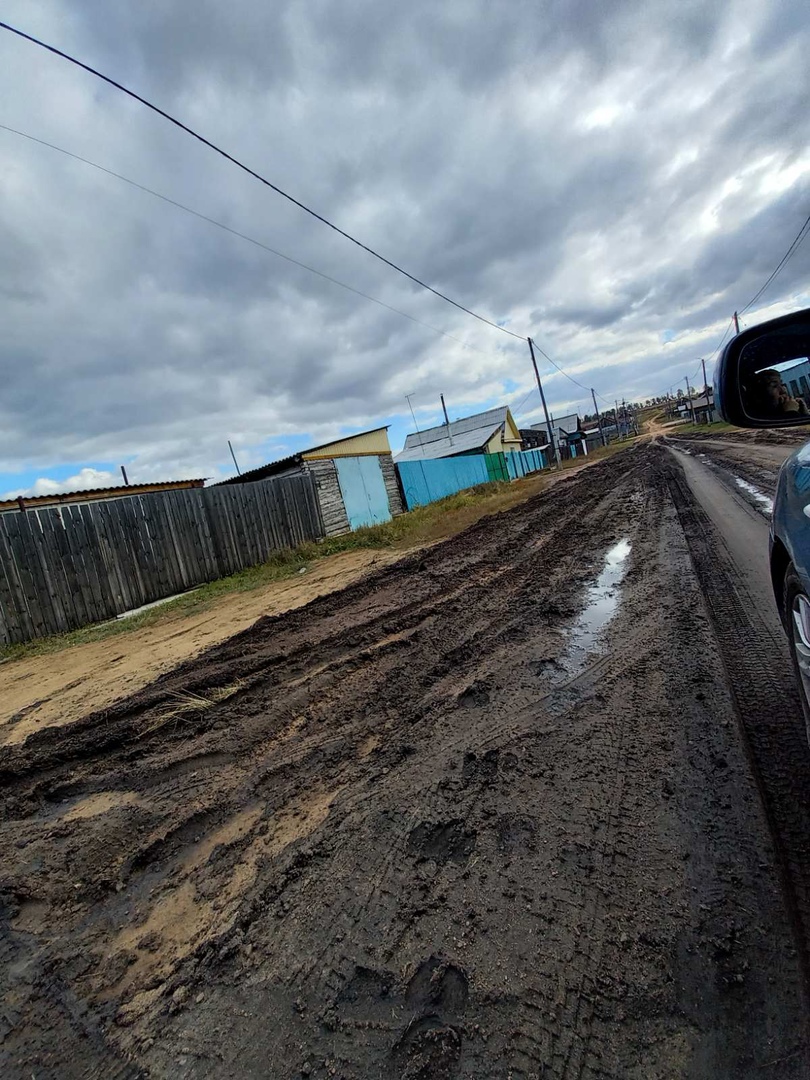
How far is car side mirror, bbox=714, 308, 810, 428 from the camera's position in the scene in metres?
2.09

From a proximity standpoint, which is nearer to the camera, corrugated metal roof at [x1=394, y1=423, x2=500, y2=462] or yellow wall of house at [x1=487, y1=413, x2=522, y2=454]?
corrugated metal roof at [x1=394, y1=423, x2=500, y2=462]

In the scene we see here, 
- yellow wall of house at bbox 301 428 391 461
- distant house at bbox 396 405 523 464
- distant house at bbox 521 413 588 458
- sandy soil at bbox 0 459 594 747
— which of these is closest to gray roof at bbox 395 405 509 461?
distant house at bbox 396 405 523 464

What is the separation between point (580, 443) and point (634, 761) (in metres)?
72.1

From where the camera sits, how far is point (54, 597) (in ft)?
28.8

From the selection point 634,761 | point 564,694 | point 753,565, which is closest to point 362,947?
point 634,761

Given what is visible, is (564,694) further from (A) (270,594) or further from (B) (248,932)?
(A) (270,594)

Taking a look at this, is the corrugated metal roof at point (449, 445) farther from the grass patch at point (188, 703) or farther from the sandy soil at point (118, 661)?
the grass patch at point (188, 703)

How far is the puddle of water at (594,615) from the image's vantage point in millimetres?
3838

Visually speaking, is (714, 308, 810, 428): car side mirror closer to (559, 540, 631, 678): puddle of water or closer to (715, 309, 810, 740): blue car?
(715, 309, 810, 740): blue car

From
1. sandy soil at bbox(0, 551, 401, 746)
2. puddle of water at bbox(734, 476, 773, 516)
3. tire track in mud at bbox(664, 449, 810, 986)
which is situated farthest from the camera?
puddle of water at bbox(734, 476, 773, 516)

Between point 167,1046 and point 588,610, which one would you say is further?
point 588,610

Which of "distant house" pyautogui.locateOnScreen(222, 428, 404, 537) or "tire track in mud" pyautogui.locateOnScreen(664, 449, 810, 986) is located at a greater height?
"distant house" pyautogui.locateOnScreen(222, 428, 404, 537)

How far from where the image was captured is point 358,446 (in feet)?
71.0

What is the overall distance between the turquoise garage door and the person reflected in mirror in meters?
15.7
